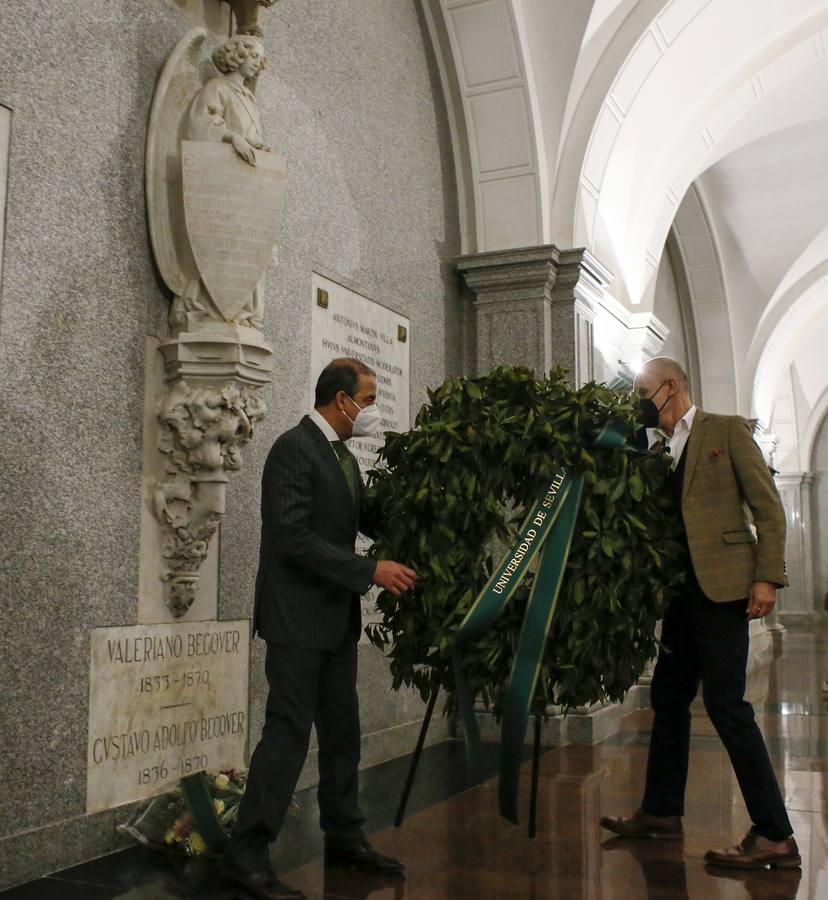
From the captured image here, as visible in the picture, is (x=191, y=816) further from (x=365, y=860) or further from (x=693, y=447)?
(x=693, y=447)

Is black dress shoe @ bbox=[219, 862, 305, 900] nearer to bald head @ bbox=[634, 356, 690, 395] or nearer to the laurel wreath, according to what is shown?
the laurel wreath

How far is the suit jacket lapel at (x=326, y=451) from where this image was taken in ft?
10.9

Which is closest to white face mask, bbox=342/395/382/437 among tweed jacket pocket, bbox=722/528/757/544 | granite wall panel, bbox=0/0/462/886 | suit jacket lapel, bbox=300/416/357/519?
suit jacket lapel, bbox=300/416/357/519

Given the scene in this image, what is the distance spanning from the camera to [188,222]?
12.8 feet

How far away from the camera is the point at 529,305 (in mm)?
6723

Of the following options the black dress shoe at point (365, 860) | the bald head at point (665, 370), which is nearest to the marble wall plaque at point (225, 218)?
the bald head at point (665, 370)

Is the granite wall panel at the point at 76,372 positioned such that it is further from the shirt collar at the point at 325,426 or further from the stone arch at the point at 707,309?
the stone arch at the point at 707,309

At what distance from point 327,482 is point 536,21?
463cm

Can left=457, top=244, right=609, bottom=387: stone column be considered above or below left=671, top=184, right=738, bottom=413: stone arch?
below

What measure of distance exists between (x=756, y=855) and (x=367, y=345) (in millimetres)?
3195

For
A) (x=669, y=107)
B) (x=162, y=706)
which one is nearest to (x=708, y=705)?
(x=162, y=706)

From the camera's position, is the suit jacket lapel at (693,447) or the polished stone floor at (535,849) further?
the suit jacket lapel at (693,447)

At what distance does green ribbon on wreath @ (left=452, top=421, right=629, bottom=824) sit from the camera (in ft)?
11.1

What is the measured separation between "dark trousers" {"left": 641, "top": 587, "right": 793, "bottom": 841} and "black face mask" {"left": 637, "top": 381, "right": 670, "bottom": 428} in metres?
0.67
